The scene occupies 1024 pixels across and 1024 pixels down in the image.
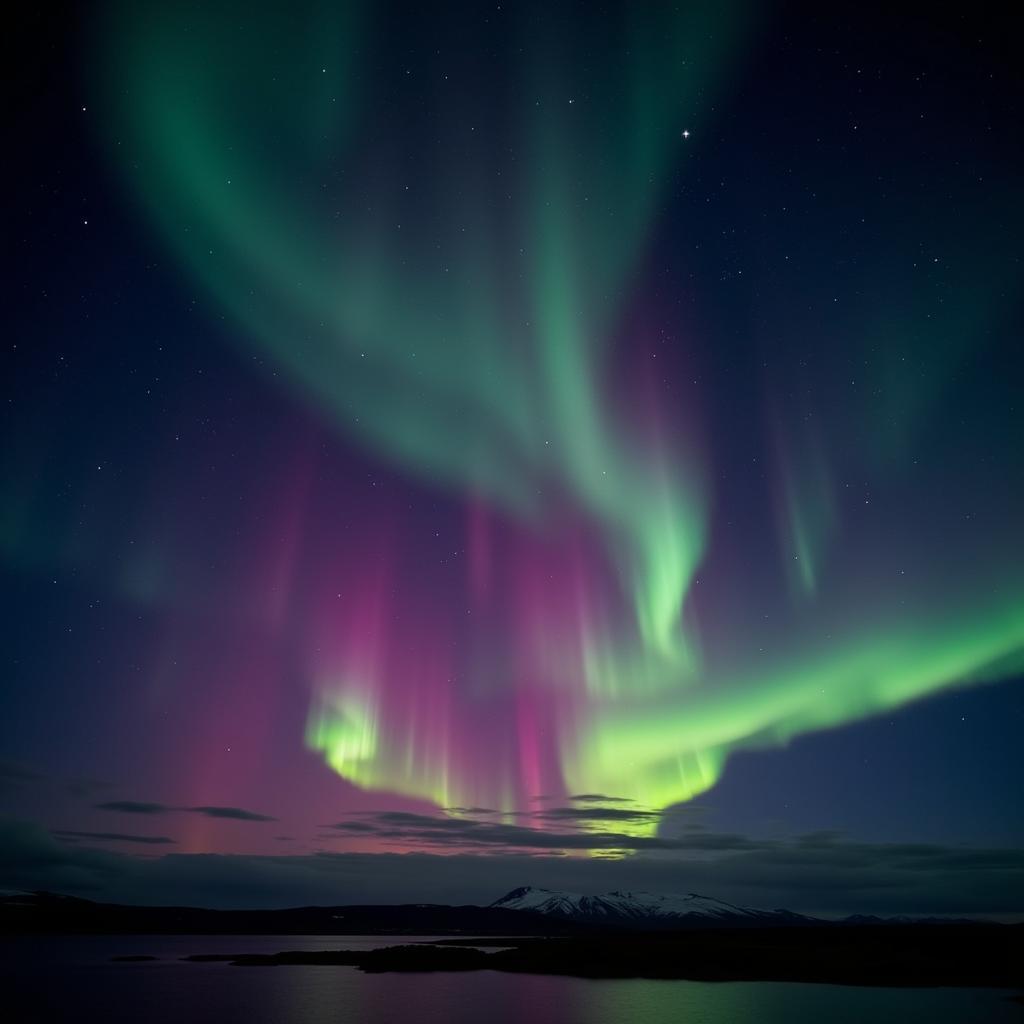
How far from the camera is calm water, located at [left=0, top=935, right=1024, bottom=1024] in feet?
171

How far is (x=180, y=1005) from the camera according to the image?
2375 inches

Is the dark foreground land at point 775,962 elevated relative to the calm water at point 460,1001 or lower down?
elevated

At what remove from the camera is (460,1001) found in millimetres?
62281

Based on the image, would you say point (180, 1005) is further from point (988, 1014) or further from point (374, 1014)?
point (988, 1014)

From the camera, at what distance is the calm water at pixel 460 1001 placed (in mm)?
52219

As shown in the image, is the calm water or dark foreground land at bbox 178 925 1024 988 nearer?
the calm water

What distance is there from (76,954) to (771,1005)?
126332mm

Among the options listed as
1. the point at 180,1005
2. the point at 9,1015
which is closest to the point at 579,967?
the point at 180,1005

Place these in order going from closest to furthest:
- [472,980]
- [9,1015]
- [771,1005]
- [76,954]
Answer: [9,1015], [771,1005], [472,980], [76,954]

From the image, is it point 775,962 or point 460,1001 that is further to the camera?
point 775,962

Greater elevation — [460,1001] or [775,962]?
[775,962]

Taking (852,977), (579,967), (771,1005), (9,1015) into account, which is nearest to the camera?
(9,1015)

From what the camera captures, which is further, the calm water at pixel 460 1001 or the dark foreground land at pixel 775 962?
the dark foreground land at pixel 775 962

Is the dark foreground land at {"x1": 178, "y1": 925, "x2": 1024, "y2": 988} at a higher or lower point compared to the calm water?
higher
